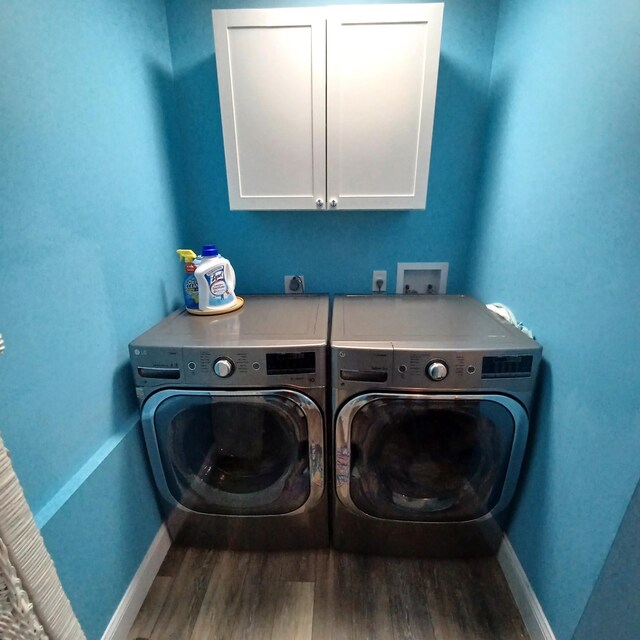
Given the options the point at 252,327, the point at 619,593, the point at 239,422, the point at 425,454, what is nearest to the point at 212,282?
the point at 252,327

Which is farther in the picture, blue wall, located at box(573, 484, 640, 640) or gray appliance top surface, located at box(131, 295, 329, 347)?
gray appliance top surface, located at box(131, 295, 329, 347)

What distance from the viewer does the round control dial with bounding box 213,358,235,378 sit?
107 cm

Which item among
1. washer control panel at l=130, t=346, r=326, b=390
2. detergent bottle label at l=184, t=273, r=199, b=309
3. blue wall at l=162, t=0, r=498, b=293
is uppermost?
blue wall at l=162, t=0, r=498, b=293

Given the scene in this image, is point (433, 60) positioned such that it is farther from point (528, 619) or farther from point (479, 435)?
point (528, 619)

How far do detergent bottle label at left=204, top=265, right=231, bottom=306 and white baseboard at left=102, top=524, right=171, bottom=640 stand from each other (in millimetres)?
950

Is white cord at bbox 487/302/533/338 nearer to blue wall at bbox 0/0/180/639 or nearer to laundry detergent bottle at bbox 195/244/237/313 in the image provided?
laundry detergent bottle at bbox 195/244/237/313

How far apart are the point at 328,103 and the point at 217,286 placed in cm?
80

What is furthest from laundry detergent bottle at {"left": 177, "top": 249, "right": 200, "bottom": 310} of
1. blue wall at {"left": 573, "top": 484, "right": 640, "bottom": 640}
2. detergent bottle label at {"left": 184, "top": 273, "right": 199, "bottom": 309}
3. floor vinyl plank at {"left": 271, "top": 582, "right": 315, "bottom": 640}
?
blue wall at {"left": 573, "top": 484, "right": 640, "bottom": 640}

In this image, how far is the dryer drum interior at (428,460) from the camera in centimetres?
115

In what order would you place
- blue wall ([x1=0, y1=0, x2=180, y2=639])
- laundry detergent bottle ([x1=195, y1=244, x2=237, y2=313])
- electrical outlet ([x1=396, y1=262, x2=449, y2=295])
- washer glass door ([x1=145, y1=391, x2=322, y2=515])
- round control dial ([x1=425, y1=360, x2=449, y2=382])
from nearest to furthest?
1. blue wall ([x1=0, y1=0, x2=180, y2=639])
2. round control dial ([x1=425, y1=360, x2=449, y2=382])
3. washer glass door ([x1=145, y1=391, x2=322, y2=515])
4. laundry detergent bottle ([x1=195, y1=244, x2=237, y2=313])
5. electrical outlet ([x1=396, y1=262, x2=449, y2=295])

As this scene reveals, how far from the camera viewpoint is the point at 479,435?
119cm

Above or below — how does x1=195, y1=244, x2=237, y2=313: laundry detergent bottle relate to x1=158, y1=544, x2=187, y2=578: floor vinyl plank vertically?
above

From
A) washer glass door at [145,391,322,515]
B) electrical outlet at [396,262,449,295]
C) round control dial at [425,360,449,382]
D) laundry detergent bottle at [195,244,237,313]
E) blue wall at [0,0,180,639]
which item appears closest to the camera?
blue wall at [0,0,180,639]

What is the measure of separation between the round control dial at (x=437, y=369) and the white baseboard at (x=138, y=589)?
124 centimetres
